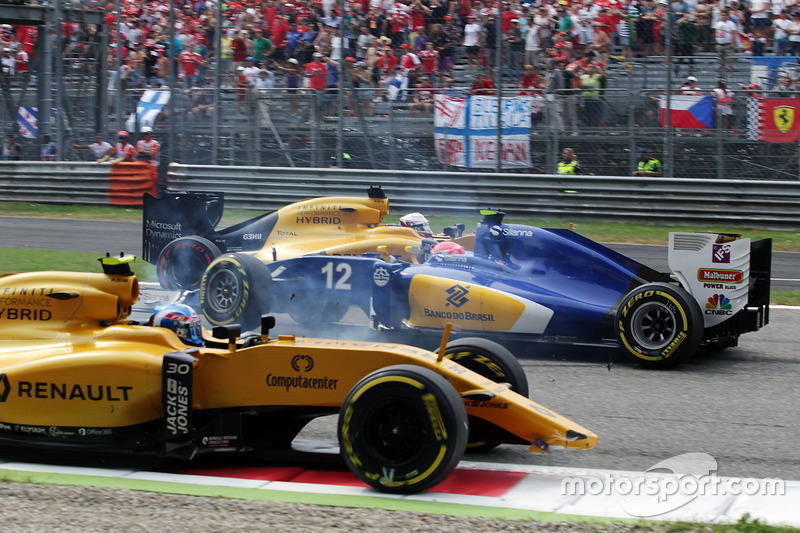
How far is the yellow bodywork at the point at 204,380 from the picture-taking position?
481 cm

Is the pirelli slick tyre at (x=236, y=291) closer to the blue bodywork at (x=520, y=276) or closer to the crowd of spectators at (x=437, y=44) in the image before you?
the blue bodywork at (x=520, y=276)

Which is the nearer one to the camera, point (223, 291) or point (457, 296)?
point (457, 296)

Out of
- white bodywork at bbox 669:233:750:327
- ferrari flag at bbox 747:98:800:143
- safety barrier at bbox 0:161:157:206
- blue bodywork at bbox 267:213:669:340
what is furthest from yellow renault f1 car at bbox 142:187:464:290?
safety barrier at bbox 0:161:157:206

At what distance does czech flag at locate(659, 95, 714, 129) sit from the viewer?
550 inches

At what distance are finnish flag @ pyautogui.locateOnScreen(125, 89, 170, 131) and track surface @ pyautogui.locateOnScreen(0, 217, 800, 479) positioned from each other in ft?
31.3

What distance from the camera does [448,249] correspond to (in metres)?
8.73

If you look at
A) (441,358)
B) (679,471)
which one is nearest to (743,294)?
(679,471)

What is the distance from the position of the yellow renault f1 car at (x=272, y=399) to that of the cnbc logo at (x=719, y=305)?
2.96 meters

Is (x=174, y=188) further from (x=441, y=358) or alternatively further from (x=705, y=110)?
(x=441, y=358)

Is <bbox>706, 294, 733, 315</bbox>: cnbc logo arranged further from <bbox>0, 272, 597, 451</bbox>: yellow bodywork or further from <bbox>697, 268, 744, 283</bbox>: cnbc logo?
<bbox>0, 272, 597, 451</bbox>: yellow bodywork

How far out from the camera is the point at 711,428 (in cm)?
590

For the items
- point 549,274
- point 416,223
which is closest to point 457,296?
point 549,274

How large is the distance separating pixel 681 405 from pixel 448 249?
2910 mm

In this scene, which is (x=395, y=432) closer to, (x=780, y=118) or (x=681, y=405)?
(x=681, y=405)
